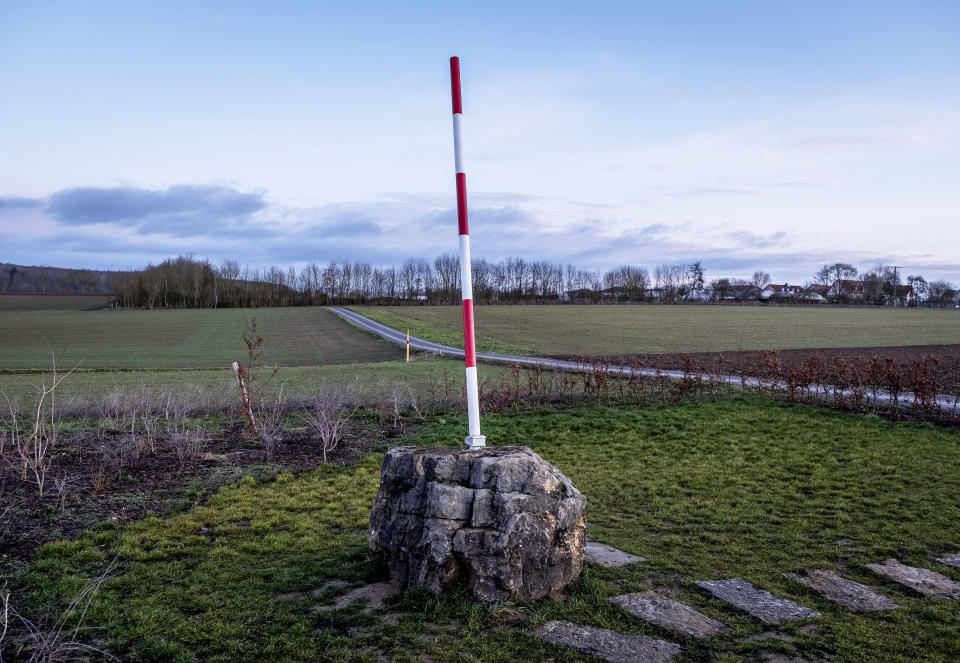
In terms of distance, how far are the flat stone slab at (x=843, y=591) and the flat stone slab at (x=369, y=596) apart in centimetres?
378

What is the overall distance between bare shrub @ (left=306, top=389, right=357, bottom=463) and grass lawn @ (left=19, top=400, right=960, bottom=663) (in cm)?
99

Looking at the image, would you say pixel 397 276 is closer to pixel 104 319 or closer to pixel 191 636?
pixel 104 319

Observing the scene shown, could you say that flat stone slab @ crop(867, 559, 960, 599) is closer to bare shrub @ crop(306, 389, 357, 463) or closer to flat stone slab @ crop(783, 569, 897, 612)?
flat stone slab @ crop(783, 569, 897, 612)

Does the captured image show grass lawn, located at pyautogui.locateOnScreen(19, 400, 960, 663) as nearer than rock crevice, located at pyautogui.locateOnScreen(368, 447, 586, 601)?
Yes

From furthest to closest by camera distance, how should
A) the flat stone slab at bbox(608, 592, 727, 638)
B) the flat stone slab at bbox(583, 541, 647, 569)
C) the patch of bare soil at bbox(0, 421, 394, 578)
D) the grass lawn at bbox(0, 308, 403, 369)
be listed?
1. the grass lawn at bbox(0, 308, 403, 369)
2. the patch of bare soil at bbox(0, 421, 394, 578)
3. the flat stone slab at bbox(583, 541, 647, 569)
4. the flat stone slab at bbox(608, 592, 727, 638)

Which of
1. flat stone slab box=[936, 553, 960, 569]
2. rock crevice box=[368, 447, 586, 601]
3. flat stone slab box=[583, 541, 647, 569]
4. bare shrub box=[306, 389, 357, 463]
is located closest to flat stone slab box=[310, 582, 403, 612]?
rock crevice box=[368, 447, 586, 601]

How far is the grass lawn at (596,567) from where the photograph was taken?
4.75 m

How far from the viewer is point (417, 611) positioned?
530 centimetres

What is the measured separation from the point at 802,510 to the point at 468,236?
A: 5823 mm

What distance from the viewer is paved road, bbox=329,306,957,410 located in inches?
695

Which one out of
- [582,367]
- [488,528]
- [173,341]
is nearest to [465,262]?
[488,528]

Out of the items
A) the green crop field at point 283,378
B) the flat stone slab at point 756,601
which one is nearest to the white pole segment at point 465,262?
the flat stone slab at point 756,601

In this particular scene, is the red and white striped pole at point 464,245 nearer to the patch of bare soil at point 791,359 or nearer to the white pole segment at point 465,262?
the white pole segment at point 465,262

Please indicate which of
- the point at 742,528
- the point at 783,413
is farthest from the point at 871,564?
the point at 783,413
